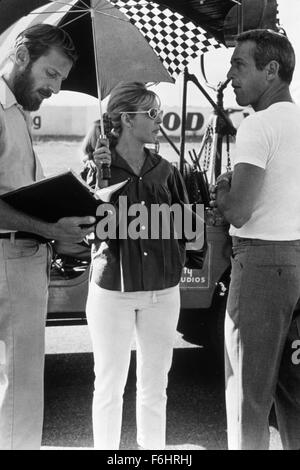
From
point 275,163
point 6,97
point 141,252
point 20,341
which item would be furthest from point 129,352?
point 6,97

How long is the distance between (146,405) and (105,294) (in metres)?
0.51

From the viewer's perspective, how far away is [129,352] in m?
2.74

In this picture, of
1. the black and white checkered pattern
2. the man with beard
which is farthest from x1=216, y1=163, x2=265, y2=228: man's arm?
the black and white checkered pattern

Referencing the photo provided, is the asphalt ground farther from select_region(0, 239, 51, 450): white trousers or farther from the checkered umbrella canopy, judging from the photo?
the checkered umbrella canopy

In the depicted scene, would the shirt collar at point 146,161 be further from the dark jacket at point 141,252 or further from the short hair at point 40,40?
the short hair at point 40,40

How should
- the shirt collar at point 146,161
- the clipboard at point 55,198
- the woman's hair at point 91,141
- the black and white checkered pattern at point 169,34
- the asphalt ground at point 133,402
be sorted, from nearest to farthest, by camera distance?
1. the clipboard at point 55,198
2. the shirt collar at point 146,161
3. the black and white checkered pattern at point 169,34
4. the asphalt ground at point 133,402
5. the woman's hair at point 91,141

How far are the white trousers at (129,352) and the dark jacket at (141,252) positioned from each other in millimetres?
50

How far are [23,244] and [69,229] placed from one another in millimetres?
167

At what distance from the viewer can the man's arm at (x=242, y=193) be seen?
2.27 meters

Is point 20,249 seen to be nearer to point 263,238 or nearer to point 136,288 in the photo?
point 136,288

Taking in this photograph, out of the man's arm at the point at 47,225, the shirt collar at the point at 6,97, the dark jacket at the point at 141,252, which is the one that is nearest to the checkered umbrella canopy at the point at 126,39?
the dark jacket at the point at 141,252
